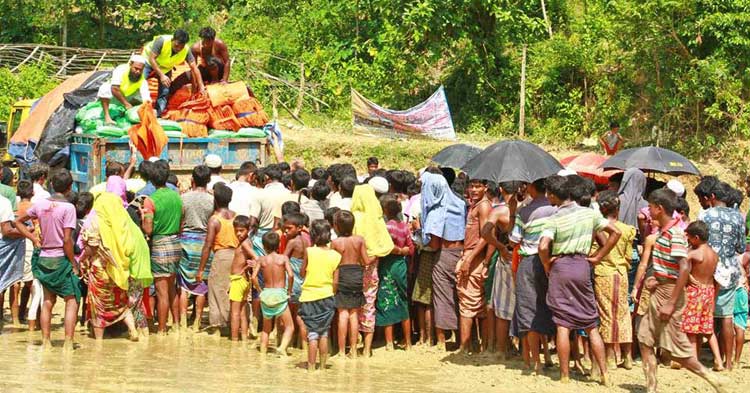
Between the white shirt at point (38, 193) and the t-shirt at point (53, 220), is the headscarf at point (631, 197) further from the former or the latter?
the white shirt at point (38, 193)

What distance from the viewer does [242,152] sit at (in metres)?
12.0

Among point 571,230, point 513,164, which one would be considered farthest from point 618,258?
point 513,164

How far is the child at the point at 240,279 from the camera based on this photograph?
9.38 m

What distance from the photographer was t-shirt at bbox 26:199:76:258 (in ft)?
29.3

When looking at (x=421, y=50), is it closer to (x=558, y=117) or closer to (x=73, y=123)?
(x=558, y=117)

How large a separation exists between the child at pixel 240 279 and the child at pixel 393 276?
1.12 metres

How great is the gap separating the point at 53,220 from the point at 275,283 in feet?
6.02

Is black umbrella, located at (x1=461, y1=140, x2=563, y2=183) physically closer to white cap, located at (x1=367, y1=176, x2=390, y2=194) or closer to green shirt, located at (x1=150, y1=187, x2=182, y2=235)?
white cap, located at (x1=367, y1=176, x2=390, y2=194)

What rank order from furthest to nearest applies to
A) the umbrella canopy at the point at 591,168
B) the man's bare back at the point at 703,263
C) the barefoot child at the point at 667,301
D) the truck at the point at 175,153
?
the umbrella canopy at the point at 591,168 < the truck at the point at 175,153 < the man's bare back at the point at 703,263 < the barefoot child at the point at 667,301

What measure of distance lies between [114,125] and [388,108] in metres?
10.9

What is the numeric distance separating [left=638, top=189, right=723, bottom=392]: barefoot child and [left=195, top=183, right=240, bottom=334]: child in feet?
11.8

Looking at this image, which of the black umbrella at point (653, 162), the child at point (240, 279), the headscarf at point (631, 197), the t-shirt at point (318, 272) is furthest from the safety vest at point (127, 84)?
the headscarf at point (631, 197)

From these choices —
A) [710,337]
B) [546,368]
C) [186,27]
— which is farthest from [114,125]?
[186,27]

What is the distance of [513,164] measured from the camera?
880 centimetres
